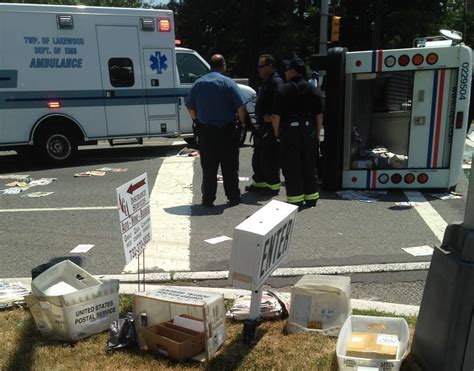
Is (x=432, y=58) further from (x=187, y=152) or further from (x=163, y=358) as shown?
(x=187, y=152)

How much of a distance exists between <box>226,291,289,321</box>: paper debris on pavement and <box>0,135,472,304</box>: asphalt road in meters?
0.63

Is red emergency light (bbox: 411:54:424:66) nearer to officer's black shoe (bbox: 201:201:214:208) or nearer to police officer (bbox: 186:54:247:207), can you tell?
police officer (bbox: 186:54:247:207)

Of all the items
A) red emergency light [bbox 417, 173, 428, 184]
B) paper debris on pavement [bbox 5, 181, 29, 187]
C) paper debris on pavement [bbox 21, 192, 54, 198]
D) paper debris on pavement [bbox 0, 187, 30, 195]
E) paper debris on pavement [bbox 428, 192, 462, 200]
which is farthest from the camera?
paper debris on pavement [bbox 5, 181, 29, 187]

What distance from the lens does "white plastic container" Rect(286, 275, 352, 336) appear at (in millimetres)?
3475

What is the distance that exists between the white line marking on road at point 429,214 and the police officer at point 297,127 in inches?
57.4

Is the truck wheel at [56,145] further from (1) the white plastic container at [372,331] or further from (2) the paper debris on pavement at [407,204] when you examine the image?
(1) the white plastic container at [372,331]

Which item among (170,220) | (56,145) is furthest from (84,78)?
(170,220)

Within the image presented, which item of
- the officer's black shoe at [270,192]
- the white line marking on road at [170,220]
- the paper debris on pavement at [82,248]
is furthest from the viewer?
the officer's black shoe at [270,192]

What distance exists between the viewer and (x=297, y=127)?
645 centimetres

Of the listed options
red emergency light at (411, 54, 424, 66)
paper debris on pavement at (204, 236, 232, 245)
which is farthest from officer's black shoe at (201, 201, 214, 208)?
red emergency light at (411, 54, 424, 66)

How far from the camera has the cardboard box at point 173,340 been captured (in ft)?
10.5

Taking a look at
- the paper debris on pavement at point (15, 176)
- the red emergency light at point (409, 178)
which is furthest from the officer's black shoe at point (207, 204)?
the paper debris on pavement at point (15, 176)

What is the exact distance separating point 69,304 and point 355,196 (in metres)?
4.92

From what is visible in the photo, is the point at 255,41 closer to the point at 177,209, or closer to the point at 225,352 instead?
the point at 177,209
